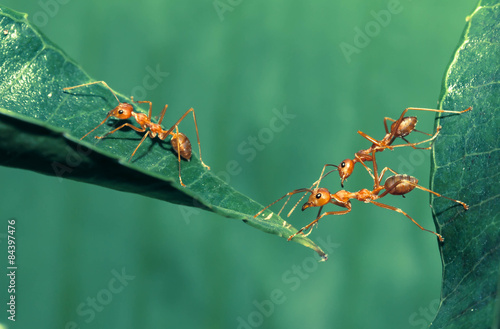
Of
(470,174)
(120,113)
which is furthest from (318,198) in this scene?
(470,174)

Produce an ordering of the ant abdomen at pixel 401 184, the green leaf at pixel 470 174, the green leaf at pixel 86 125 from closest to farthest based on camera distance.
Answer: the green leaf at pixel 86 125
the green leaf at pixel 470 174
the ant abdomen at pixel 401 184

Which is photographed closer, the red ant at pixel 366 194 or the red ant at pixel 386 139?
the red ant at pixel 366 194

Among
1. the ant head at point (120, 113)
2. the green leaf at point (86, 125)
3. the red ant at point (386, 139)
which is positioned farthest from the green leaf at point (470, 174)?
the red ant at point (386, 139)

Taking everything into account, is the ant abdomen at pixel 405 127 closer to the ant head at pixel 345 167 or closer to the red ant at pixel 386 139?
the red ant at pixel 386 139

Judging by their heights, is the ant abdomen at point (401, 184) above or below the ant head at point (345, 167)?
below

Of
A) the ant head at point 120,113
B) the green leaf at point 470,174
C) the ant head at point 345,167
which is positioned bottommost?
the green leaf at point 470,174

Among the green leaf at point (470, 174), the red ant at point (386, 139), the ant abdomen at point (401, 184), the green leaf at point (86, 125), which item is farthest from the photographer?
the red ant at point (386, 139)

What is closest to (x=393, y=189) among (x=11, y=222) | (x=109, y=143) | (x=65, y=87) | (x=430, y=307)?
(x=430, y=307)

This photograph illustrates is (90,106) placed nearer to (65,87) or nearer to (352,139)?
(65,87)
